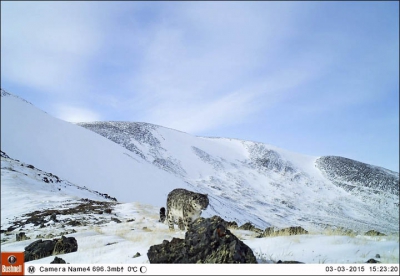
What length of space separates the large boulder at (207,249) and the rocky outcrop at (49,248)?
4184 mm

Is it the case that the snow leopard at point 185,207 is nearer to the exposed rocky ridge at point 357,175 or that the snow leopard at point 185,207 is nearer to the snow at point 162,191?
the snow at point 162,191

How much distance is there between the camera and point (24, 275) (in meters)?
6.27

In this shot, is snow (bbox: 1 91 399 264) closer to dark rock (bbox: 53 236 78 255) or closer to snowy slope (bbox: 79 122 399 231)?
dark rock (bbox: 53 236 78 255)

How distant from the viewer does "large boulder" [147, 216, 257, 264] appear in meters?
5.93

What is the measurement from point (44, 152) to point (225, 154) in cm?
8434

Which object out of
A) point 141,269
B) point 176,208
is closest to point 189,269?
point 141,269

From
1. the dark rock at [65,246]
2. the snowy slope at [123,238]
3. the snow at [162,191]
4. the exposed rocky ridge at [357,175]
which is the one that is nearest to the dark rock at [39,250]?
the dark rock at [65,246]

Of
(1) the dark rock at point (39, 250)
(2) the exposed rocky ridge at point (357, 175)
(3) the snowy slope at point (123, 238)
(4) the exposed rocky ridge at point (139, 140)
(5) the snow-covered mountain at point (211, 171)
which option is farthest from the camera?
(2) the exposed rocky ridge at point (357, 175)

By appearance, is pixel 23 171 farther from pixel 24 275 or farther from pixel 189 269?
pixel 189 269

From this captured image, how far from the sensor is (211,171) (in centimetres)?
10000

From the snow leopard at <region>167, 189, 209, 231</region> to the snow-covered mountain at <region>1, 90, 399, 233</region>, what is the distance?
12.7 meters

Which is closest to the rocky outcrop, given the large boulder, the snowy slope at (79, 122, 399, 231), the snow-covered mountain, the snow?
the snow

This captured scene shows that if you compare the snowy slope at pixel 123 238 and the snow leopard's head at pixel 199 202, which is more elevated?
the snow leopard's head at pixel 199 202

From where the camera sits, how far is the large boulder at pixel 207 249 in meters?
5.93
